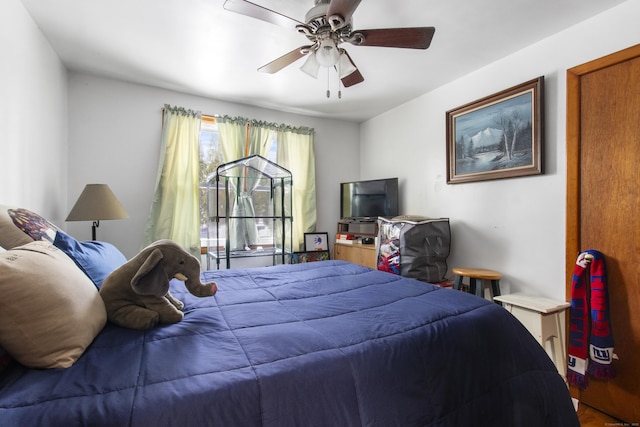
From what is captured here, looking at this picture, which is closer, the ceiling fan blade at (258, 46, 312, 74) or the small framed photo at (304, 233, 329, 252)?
the ceiling fan blade at (258, 46, 312, 74)

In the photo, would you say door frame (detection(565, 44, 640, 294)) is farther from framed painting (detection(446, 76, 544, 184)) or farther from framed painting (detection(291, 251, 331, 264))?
framed painting (detection(291, 251, 331, 264))

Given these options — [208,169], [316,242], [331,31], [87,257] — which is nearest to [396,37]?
[331,31]

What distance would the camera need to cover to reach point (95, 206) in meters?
2.49

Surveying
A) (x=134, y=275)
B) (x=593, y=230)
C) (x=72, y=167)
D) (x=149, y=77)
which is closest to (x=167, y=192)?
(x=72, y=167)

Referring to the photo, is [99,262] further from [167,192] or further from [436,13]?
[436,13]

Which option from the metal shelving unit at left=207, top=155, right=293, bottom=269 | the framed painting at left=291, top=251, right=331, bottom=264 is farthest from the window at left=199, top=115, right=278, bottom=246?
the framed painting at left=291, top=251, right=331, bottom=264

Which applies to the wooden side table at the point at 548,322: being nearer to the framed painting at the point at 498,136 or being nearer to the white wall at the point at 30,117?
the framed painting at the point at 498,136

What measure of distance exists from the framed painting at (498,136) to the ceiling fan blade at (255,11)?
1965mm

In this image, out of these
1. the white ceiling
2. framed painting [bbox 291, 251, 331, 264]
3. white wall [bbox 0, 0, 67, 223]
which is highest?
the white ceiling

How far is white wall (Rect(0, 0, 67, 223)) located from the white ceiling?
7.9 inches

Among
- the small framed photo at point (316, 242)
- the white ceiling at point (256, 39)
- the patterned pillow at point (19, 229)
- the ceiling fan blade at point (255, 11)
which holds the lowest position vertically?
the small framed photo at point (316, 242)

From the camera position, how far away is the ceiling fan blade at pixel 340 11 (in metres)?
1.47

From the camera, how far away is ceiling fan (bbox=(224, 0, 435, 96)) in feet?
5.10

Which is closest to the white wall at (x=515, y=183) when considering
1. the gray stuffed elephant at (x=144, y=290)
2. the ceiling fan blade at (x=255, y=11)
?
the ceiling fan blade at (x=255, y=11)
